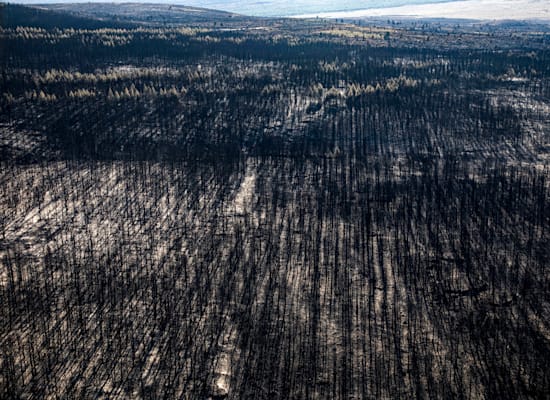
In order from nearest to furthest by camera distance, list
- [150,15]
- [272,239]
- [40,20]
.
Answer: [272,239]
[40,20]
[150,15]

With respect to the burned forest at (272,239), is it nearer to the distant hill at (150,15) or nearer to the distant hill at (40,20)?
the distant hill at (40,20)

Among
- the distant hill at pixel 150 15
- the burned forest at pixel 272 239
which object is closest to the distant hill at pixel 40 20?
the distant hill at pixel 150 15

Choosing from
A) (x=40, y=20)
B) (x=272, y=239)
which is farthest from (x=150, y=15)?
(x=272, y=239)

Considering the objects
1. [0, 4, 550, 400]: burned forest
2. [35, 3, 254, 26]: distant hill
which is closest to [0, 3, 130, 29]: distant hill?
[35, 3, 254, 26]: distant hill

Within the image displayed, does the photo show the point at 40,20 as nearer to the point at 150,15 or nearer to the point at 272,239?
the point at 150,15

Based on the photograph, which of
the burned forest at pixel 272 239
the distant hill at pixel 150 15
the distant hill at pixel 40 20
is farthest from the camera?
the distant hill at pixel 150 15

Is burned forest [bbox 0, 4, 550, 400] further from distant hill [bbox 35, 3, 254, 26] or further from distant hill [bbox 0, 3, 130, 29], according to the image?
distant hill [bbox 35, 3, 254, 26]

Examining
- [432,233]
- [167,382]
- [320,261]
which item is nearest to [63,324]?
[167,382]

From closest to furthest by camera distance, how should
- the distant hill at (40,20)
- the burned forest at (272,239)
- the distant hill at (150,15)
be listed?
the burned forest at (272,239)
the distant hill at (40,20)
the distant hill at (150,15)

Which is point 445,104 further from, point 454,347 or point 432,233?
point 454,347
